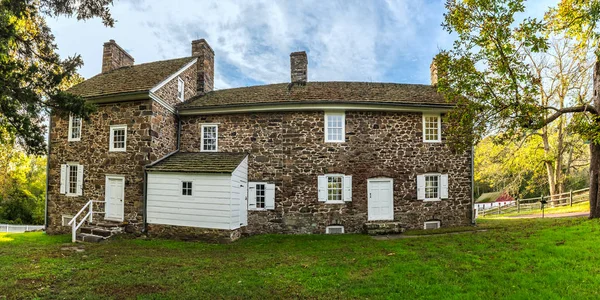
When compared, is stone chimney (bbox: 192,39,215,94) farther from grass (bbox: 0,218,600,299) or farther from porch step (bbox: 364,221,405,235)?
porch step (bbox: 364,221,405,235)

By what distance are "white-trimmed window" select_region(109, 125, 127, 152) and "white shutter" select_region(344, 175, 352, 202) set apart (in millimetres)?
9918

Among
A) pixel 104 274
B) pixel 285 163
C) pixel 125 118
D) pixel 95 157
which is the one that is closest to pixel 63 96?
pixel 104 274

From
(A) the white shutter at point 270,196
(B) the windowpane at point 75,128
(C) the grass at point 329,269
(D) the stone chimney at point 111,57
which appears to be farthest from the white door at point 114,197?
(D) the stone chimney at point 111,57

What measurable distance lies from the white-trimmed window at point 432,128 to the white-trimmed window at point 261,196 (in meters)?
7.57

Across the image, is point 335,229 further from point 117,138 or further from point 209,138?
point 117,138

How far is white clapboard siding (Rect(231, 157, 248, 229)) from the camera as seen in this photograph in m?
12.2

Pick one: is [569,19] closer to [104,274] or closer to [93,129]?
[104,274]

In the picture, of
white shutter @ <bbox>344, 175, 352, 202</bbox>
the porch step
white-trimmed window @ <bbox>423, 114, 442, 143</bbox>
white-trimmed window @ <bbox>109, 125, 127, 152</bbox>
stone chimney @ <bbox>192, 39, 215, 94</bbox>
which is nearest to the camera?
the porch step

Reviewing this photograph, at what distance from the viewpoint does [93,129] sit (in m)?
14.0

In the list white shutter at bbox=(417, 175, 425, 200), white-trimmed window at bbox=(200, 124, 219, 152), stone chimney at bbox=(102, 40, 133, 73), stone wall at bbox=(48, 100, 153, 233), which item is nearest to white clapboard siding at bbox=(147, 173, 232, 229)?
→ stone wall at bbox=(48, 100, 153, 233)

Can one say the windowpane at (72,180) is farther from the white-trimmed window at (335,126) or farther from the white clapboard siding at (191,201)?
the white-trimmed window at (335,126)

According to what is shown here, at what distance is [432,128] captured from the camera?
14500 mm

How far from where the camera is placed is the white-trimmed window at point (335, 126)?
14.1 meters

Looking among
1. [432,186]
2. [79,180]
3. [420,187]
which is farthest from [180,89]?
[432,186]
